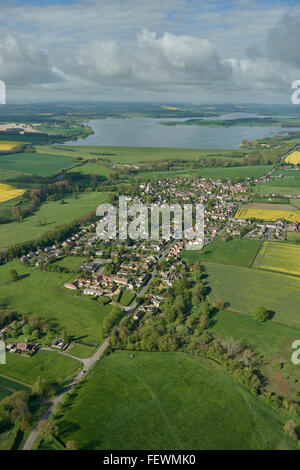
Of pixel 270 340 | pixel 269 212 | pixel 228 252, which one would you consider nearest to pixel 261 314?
pixel 270 340

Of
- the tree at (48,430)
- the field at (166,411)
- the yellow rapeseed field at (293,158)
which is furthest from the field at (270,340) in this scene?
the yellow rapeseed field at (293,158)

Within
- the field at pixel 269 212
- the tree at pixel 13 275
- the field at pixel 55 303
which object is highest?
the field at pixel 269 212

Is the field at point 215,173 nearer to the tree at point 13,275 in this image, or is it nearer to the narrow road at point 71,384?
the tree at point 13,275

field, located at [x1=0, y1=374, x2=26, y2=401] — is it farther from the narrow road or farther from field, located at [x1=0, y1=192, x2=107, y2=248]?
field, located at [x1=0, y1=192, x2=107, y2=248]

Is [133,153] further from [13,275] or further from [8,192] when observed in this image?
[13,275]

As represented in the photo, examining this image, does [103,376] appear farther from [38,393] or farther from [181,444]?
[181,444]
